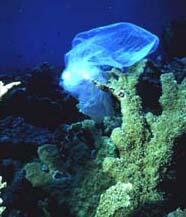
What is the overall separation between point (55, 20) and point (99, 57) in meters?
19.3

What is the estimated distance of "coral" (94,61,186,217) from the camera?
9.11ft

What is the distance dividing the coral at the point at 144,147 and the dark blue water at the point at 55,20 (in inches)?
697

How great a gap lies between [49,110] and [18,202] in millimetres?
3430

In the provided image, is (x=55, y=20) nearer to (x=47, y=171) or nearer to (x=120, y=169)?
(x=47, y=171)

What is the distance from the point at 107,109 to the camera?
4.65 m

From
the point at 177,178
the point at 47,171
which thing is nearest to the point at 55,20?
the point at 47,171

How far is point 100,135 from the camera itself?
10.6ft

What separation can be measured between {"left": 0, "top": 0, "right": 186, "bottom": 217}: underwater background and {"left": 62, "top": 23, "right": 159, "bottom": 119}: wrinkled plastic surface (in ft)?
0.05

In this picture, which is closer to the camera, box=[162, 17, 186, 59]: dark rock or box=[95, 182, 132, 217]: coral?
box=[95, 182, 132, 217]: coral

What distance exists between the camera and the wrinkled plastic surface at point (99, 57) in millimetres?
4805

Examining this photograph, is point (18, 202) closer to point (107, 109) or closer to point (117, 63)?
point (107, 109)

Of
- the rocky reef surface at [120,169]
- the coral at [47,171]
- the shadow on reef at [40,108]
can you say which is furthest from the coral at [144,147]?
the shadow on reef at [40,108]

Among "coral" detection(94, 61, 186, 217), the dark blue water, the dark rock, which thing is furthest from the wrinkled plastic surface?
the dark blue water

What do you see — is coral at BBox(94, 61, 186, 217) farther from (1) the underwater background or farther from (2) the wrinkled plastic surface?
(2) the wrinkled plastic surface
